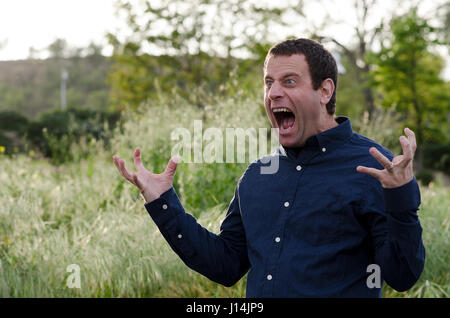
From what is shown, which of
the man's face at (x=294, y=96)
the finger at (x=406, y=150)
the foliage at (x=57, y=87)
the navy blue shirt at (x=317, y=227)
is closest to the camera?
the finger at (x=406, y=150)

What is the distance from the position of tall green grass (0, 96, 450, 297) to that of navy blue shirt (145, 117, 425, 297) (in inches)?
82.7

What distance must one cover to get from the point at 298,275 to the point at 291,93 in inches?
26.2

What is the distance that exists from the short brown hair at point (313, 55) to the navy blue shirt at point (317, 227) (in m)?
0.20

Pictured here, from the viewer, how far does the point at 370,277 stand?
1.74 m

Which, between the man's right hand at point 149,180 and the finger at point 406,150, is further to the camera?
the man's right hand at point 149,180

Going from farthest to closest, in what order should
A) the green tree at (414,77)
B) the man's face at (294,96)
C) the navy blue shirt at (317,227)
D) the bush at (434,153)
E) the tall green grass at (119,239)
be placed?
the bush at (434,153) < the green tree at (414,77) < the tall green grass at (119,239) < the man's face at (294,96) < the navy blue shirt at (317,227)

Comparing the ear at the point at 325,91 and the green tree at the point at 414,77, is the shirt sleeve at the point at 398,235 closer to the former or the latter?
the ear at the point at 325,91

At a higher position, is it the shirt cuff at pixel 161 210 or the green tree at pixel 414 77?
the green tree at pixel 414 77

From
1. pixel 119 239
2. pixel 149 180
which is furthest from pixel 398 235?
pixel 119 239

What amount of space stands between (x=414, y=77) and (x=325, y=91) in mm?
14758

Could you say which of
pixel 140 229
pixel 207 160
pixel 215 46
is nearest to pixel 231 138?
pixel 207 160

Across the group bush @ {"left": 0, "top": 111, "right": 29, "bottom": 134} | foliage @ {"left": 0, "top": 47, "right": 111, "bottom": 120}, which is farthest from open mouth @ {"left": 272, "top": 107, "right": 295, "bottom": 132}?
foliage @ {"left": 0, "top": 47, "right": 111, "bottom": 120}

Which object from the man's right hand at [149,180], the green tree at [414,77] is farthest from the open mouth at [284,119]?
the green tree at [414,77]

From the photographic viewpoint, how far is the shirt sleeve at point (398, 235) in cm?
148
